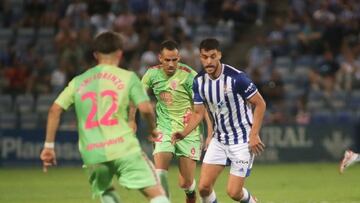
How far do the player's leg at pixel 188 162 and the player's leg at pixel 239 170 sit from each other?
1.01 m

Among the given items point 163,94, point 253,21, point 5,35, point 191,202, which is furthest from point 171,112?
point 253,21

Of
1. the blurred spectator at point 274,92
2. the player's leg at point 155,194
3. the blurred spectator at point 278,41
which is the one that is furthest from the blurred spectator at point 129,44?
the player's leg at point 155,194

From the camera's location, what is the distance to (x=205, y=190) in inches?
437

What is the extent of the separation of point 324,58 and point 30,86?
7.70 metres

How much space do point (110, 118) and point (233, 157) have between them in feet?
10.1

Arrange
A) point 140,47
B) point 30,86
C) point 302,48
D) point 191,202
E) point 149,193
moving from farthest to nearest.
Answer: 1. point 302,48
2. point 140,47
3. point 30,86
4. point 191,202
5. point 149,193

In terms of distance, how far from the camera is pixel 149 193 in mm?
8312

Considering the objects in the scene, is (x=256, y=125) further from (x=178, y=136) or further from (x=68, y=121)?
(x=68, y=121)

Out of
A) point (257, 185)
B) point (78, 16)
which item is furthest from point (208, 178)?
point (78, 16)

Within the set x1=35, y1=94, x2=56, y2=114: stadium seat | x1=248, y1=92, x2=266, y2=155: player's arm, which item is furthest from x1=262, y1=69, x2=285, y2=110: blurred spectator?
x1=248, y1=92, x2=266, y2=155: player's arm

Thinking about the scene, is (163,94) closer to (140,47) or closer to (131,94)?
(131,94)

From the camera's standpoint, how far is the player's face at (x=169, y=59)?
12.0 m

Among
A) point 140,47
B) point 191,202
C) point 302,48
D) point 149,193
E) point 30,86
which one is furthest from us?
point 302,48

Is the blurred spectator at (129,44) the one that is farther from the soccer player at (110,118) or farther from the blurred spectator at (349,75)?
the soccer player at (110,118)
